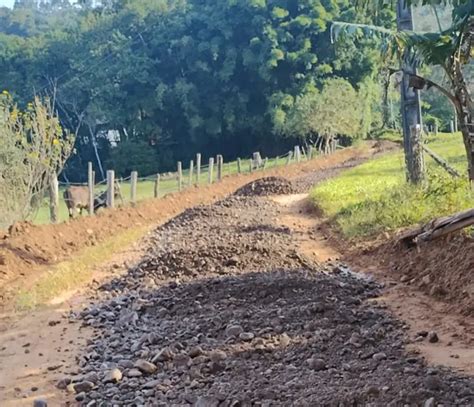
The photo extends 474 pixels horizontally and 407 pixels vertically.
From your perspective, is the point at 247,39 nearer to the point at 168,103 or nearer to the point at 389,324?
the point at 168,103

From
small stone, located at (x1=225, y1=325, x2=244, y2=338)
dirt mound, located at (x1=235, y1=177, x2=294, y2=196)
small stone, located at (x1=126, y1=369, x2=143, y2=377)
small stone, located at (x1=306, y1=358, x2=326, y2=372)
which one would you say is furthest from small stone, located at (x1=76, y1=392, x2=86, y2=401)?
dirt mound, located at (x1=235, y1=177, x2=294, y2=196)

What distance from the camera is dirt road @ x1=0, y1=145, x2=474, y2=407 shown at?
15.6 feet

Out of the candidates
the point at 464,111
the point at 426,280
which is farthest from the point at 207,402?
the point at 464,111

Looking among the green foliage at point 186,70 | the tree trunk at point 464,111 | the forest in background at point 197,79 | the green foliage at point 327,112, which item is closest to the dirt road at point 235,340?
the tree trunk at point 464,111

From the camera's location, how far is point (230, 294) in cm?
816

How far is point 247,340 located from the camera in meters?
6.33

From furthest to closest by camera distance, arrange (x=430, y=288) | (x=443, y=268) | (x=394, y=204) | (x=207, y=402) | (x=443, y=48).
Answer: (x=394, y=204), (x=443, y=48), (x=443, y=268), (x=430, y=288), (x=207, y=402)

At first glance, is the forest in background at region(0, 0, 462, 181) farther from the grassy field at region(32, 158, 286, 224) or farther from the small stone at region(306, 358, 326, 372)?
the small stone at region(306, 358, 326, 372)

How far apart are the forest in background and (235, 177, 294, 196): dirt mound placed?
18757mm

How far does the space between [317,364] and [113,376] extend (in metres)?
1.88

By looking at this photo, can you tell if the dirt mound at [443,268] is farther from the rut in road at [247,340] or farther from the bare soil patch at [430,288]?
the rut in road at [247,340]

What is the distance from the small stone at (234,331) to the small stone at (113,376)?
1118 mm

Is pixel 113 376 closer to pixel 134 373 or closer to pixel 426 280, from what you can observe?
pixel 134 373

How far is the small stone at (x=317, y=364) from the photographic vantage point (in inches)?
206
